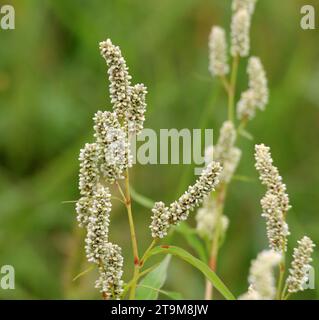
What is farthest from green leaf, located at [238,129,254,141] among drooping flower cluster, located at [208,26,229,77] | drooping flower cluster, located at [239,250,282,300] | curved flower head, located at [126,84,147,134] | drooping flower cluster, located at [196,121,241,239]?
drooping flower cluster, located at [239,250,282,300]

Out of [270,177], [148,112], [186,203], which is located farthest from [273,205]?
[148,112]

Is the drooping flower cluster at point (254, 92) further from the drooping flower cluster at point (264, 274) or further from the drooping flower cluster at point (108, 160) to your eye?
the drooping flower cluster at point (264, 274)

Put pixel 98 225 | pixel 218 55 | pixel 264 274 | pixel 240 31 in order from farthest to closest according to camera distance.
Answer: pixel 218 55 → pixel 240 31 → pixel 98 225 → pixel 264 274

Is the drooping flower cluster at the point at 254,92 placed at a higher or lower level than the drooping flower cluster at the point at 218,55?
lower

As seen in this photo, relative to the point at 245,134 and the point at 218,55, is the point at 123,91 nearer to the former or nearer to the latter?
the point at 245,134

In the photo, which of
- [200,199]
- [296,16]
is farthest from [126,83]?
[296,16]

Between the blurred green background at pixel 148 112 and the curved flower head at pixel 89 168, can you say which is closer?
the curved flower head at pixel 89 168

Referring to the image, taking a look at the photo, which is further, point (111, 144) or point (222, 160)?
point (222, 160)

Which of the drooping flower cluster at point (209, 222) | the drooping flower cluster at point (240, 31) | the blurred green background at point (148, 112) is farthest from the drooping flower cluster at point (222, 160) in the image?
the blurred green background at point (148, 112)
